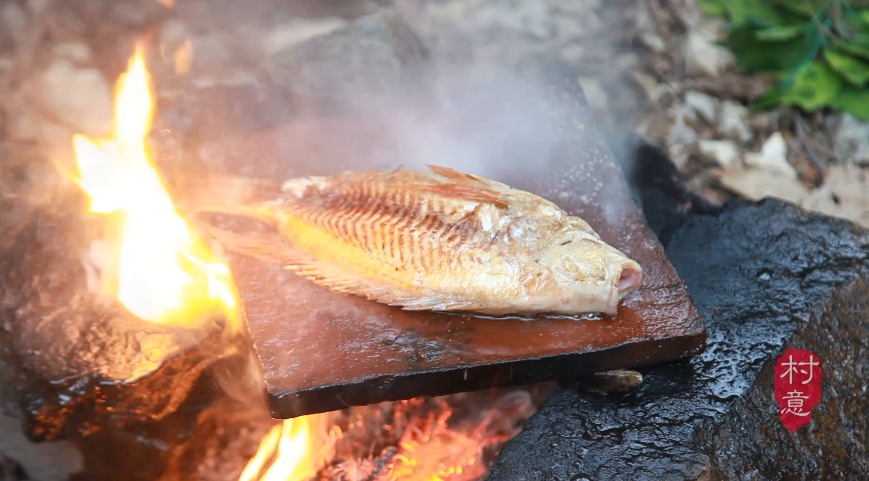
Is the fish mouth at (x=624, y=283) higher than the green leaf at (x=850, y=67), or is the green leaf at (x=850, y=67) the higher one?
the fish mouth at (x=624, y=283)

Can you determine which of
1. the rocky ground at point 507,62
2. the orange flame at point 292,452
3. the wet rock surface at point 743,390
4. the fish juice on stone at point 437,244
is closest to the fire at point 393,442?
the orange flame at point 292,452

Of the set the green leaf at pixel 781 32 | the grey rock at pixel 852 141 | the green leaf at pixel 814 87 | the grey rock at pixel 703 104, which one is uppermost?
the green leaf at pixel 781 32

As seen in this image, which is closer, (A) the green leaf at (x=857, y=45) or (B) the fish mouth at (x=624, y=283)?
(B) the fish mouth at (x=624, y=283)

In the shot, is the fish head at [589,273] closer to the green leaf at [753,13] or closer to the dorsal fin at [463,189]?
the dorsal fin at [463,189]

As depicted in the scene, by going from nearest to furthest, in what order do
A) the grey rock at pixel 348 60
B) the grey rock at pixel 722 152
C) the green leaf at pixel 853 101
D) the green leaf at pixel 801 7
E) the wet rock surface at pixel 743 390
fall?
1. the wet rock surface at pixel 743 390
2. the grey rock at pixel 348 60
3. the grey rock at pixel 722 152
4. the green leaf at pixel 853 101
5. the green leaf at pixel 801 7

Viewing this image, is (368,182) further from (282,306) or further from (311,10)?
(311,10)

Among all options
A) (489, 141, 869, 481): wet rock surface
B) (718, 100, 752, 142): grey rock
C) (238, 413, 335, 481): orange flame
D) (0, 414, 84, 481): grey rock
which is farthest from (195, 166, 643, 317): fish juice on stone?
(718, 100, 752, 142): grey rock

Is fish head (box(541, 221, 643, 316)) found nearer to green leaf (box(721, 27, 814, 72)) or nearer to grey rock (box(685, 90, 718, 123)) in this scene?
grey rock (box(685, 90, 718, 123))
